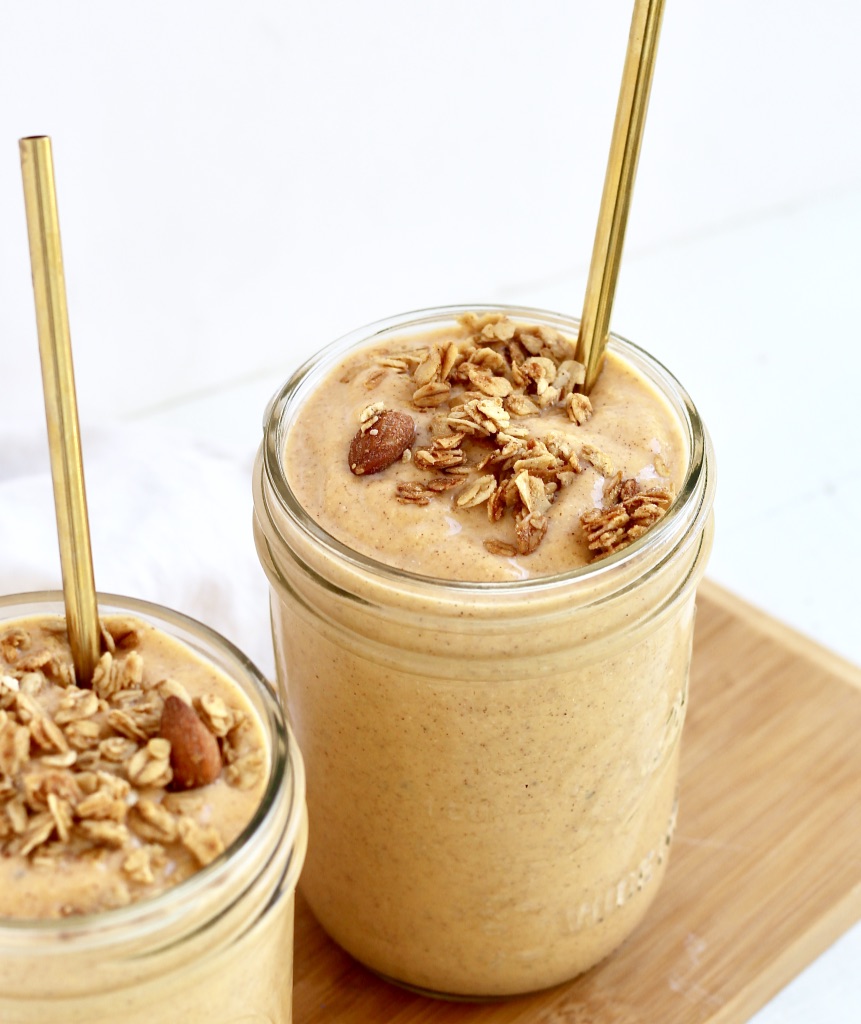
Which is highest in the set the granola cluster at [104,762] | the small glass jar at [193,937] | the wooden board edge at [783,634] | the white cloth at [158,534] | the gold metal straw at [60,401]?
the gold metal straw at [60,401]

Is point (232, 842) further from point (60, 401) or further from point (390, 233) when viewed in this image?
point (390, 233)

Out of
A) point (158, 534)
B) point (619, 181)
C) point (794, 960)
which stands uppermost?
point (619, 181)

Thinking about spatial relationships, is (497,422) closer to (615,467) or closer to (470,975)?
(615,467)

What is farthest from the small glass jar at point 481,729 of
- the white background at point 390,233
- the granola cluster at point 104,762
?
the white background at point 390,233

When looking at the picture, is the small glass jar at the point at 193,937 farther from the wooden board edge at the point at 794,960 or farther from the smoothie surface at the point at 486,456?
the wooden board edge at the point at 794,960

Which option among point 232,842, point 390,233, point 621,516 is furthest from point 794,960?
point 390,233

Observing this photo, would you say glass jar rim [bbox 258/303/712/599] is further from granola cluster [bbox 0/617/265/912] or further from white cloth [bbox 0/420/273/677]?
white cloth [bbox 0/420/273/677]
